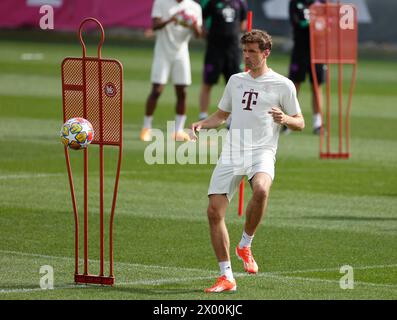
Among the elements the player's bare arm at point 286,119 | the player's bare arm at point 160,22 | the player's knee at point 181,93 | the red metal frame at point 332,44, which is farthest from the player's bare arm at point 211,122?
the player's knee at point 181,93

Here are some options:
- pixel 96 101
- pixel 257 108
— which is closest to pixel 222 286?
pixel 257 108

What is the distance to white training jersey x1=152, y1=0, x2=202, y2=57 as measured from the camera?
21.2m

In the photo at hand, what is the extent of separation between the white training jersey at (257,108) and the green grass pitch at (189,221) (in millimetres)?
1229

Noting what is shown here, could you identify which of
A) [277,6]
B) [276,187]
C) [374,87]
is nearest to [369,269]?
[276,187]

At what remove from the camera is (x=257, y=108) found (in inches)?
435

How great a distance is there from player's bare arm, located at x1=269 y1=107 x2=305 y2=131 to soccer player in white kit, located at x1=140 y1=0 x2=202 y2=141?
10155 millimetres

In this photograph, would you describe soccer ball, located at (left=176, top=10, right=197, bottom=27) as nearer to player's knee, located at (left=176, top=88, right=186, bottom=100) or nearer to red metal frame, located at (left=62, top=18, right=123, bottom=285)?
player's knee, located at (left=176, top=88, right=186, bottom=100)

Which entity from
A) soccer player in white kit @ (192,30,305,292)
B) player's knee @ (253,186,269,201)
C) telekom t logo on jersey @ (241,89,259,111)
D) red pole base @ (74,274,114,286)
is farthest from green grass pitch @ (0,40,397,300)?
telekom t logo on jersey @ (241,89,259,111)

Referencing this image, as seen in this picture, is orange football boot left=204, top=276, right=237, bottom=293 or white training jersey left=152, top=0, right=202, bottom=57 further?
white training jersey left=152, top=0, right=202, bottom=57

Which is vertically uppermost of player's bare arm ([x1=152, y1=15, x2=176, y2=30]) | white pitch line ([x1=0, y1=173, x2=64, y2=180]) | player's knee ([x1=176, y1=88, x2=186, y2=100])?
player's bare arm ([x1=152, y1=15, x2=176, y2=30])

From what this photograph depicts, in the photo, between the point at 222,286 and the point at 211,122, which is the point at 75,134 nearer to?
the point at 211,122

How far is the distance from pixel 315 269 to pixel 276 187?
205 inches

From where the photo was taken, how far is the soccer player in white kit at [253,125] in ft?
35.7

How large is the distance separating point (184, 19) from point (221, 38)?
126 centimetres
